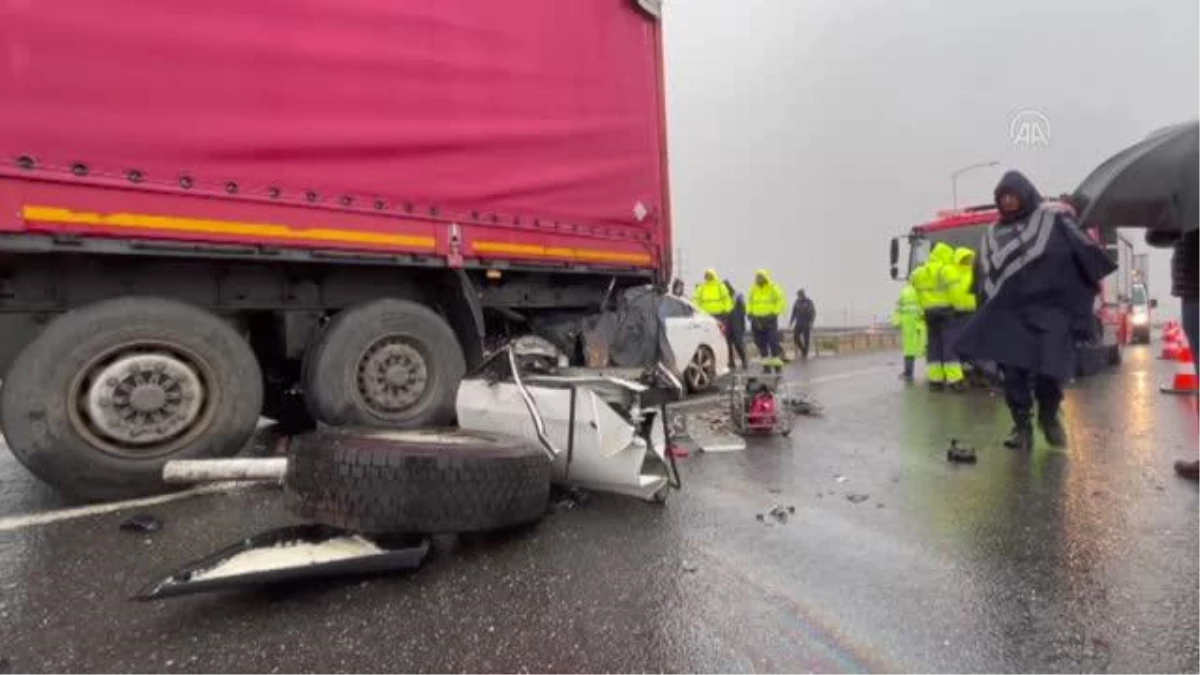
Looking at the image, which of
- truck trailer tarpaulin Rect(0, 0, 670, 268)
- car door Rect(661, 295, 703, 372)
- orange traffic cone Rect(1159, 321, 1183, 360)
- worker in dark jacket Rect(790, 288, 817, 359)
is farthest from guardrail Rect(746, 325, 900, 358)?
truck trailer tarpaulin Rect(0, 0, 670, 268)

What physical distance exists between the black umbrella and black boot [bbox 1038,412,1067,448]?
143cm

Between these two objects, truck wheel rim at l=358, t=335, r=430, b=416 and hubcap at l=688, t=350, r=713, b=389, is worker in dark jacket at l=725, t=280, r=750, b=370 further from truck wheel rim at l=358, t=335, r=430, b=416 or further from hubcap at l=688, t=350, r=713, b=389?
truck wheel rim at l=358, t=335, r=430, b=416

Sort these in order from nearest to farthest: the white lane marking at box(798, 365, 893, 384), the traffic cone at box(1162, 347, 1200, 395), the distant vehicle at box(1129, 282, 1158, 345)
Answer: the traffic cone at box(1162, 347, 1200, 395) < the white lane marking at box(798, 365, 893, 384) < the distant vehicle at box(1129, 282, 1158, 345)

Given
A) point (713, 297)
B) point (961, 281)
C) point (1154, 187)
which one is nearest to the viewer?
point (1154, 187)

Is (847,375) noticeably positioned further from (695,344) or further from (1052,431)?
(1052,431)

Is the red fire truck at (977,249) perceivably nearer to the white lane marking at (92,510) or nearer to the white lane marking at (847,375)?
the white lane marking at (847,375)

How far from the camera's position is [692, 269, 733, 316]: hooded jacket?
12.7 metres

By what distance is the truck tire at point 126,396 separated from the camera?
288 cm

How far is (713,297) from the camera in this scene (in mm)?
12773

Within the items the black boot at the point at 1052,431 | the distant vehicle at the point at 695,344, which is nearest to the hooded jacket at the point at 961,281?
the distant vehicle at the point at 695,344

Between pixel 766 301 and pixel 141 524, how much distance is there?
437 inches

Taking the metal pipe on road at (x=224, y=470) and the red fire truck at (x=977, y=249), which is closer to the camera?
the metal pipe on road at (x=224, y=470)

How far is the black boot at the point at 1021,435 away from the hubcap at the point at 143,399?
4.75 m

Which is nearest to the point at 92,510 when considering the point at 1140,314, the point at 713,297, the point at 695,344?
Result: the point at 695,344
